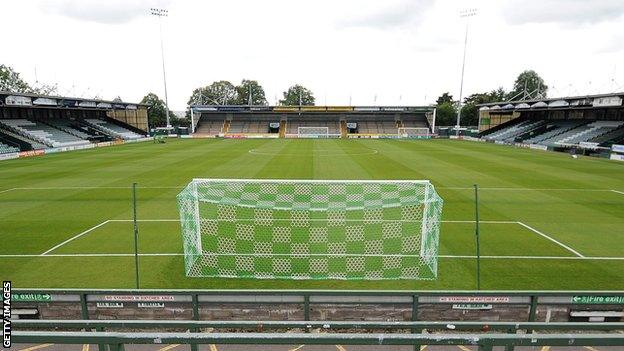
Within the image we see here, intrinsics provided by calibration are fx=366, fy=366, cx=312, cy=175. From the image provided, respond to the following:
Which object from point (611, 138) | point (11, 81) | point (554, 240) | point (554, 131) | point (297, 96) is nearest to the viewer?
point (554, 240)

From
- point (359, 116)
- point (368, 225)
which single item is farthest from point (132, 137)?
point (368, 225)

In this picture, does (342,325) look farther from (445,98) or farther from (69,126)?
(445,98)

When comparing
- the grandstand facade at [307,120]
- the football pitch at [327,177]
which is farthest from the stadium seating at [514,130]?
the football pitch at [327,177]

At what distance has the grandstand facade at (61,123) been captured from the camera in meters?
38.9

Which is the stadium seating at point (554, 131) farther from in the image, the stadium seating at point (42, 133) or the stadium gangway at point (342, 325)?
the stadium seating at point (42, 133)

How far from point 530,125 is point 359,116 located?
30.5 metres

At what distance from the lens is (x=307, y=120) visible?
74.0m

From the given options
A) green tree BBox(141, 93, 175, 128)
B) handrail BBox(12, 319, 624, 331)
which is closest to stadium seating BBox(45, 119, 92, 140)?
green tree BBox(141, 93, 175, 128)

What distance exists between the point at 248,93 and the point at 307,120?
168 feet

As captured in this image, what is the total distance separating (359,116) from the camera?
245 feet

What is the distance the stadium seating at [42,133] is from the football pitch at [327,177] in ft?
50.5

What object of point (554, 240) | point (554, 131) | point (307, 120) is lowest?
point (554, 240)

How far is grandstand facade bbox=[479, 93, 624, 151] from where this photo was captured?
39.6m

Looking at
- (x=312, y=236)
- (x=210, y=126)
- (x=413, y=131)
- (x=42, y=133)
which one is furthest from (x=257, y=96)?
(x=312, y=236)
